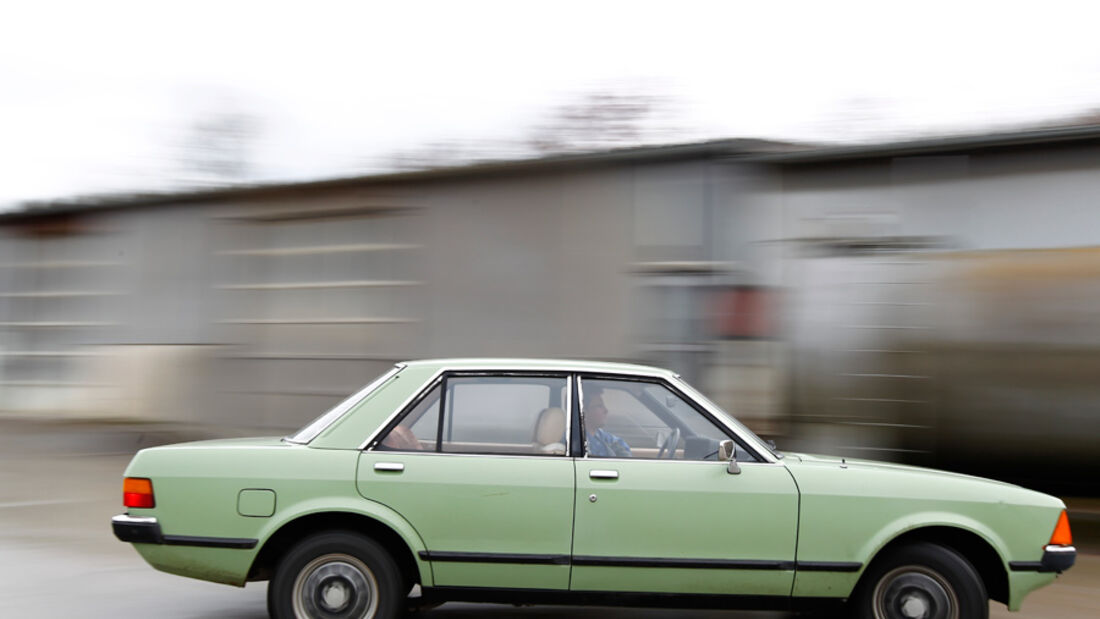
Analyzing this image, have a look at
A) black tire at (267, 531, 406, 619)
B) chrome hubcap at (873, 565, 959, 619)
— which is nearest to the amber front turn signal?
chrome hubcap at (873, 565, 959, 619)

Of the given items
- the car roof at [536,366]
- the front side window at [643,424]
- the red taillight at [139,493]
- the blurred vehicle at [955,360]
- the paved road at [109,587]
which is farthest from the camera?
the blurred vehicle at [955,360]

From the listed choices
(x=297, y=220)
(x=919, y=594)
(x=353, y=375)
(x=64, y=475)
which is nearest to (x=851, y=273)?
(x=919, y=594)

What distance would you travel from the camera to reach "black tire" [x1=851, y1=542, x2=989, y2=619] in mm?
4434

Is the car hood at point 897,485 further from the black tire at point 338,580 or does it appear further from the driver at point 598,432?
the black tire at point 338,580

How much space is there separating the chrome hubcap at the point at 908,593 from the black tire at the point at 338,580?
2207mm

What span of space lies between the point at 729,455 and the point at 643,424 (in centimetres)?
46

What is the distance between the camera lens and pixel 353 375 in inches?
384

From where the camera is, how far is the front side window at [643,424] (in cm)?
462

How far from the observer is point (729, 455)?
445 cm

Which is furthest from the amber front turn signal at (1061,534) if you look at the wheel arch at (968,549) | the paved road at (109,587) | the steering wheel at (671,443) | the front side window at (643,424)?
the steering wheel at (671,443)

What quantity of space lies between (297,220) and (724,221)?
4850 mm

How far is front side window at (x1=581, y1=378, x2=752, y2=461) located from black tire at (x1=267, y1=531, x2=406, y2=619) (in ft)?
3.65

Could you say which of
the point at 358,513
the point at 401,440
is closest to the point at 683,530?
the point at 401,440

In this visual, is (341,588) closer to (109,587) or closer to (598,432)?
(598,432)
